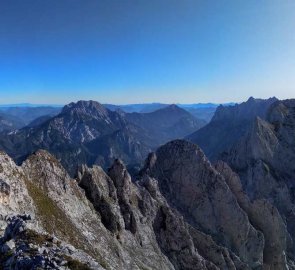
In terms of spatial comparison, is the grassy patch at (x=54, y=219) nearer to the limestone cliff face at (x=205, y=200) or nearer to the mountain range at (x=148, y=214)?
the mountain range at (x=148, y=214)

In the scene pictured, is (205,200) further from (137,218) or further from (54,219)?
(54,219)

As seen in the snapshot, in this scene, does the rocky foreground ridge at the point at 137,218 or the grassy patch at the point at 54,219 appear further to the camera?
the grassy patch at the point at 54,219

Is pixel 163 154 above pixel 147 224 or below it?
above

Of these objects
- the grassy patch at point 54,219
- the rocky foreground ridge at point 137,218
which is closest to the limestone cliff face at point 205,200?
the rocky foreground ridge at point 137,218

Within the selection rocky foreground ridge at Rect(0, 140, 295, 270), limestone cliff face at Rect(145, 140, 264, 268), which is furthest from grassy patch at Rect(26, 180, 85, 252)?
limestone cliff face at Rect(145, 140, 264, 268)

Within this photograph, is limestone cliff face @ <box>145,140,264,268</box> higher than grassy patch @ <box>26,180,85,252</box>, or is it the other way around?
grassy patch @ <box>26,180,85,252</box>

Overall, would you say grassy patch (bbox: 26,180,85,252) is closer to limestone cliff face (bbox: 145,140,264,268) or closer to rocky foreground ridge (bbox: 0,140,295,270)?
rocky foreground ridge (bbox: 0,140,295,270)

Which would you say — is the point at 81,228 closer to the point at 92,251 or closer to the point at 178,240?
the point at 92,251

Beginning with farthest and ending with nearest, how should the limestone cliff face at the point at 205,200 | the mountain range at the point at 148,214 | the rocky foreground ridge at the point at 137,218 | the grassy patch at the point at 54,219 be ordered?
the limestone cliff face at the point at 205,200 < the grassy patch at the point at 54,219 < the mountain range at the point at 148,214 < the rocky foreground ridge at the point at 137,218

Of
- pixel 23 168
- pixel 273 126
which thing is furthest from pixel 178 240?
pixel 273 126
